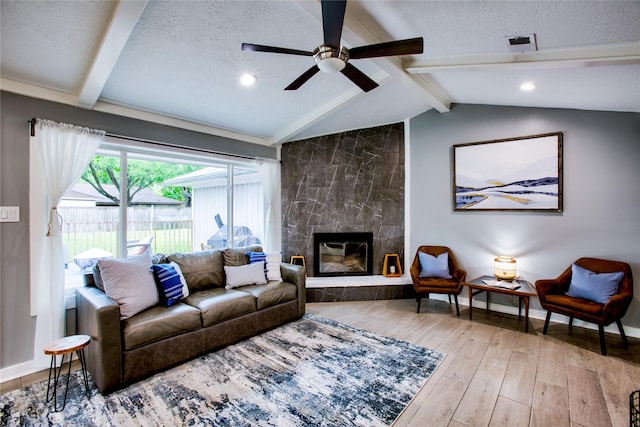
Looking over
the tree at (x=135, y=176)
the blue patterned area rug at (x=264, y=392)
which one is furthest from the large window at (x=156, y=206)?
the blue patterned area rug at (x=264, y=392)

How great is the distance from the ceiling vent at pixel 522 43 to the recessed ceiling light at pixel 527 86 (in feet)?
2.29

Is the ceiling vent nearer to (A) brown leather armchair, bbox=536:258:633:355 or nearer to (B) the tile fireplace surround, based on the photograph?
(A) brown leather armchair, bbox=536:258:633:355

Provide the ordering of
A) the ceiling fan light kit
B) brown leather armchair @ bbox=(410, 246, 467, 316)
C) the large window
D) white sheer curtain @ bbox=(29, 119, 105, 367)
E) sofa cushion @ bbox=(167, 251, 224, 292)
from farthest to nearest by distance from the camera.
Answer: brown leather armchair @ bbox=(410, 246, 467, 316), sofa cushion @ bbox=(167, 251, 224, 292), the large window, white sheer curtain @ bbox=(29, 119, 105, 367), the ceiling fan light kit

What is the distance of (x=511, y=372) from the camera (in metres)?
2.51

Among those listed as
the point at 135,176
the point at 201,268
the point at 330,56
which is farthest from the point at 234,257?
the point at 330,56

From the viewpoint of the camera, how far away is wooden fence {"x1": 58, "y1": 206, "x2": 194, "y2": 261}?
2996 mm

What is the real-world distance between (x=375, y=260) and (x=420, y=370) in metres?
2.29

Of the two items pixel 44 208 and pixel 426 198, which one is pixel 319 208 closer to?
pixel 426 198

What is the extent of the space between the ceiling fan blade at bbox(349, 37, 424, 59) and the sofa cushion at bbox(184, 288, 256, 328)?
248 centimetres

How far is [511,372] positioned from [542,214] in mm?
2066

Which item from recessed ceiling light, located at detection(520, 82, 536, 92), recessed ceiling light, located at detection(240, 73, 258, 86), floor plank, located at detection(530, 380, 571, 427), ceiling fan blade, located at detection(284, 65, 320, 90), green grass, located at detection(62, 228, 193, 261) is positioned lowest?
floor plank, located at detection(530, 380, 571, 427)

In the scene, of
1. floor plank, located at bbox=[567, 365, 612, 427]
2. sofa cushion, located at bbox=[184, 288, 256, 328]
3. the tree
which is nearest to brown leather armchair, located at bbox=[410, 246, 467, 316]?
floor plank, located at bbox=[567, 365, 612, 427]

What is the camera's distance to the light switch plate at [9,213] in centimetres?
247

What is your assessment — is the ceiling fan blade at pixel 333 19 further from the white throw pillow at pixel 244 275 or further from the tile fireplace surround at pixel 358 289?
the tile fireplace surround at pixel 358 289
